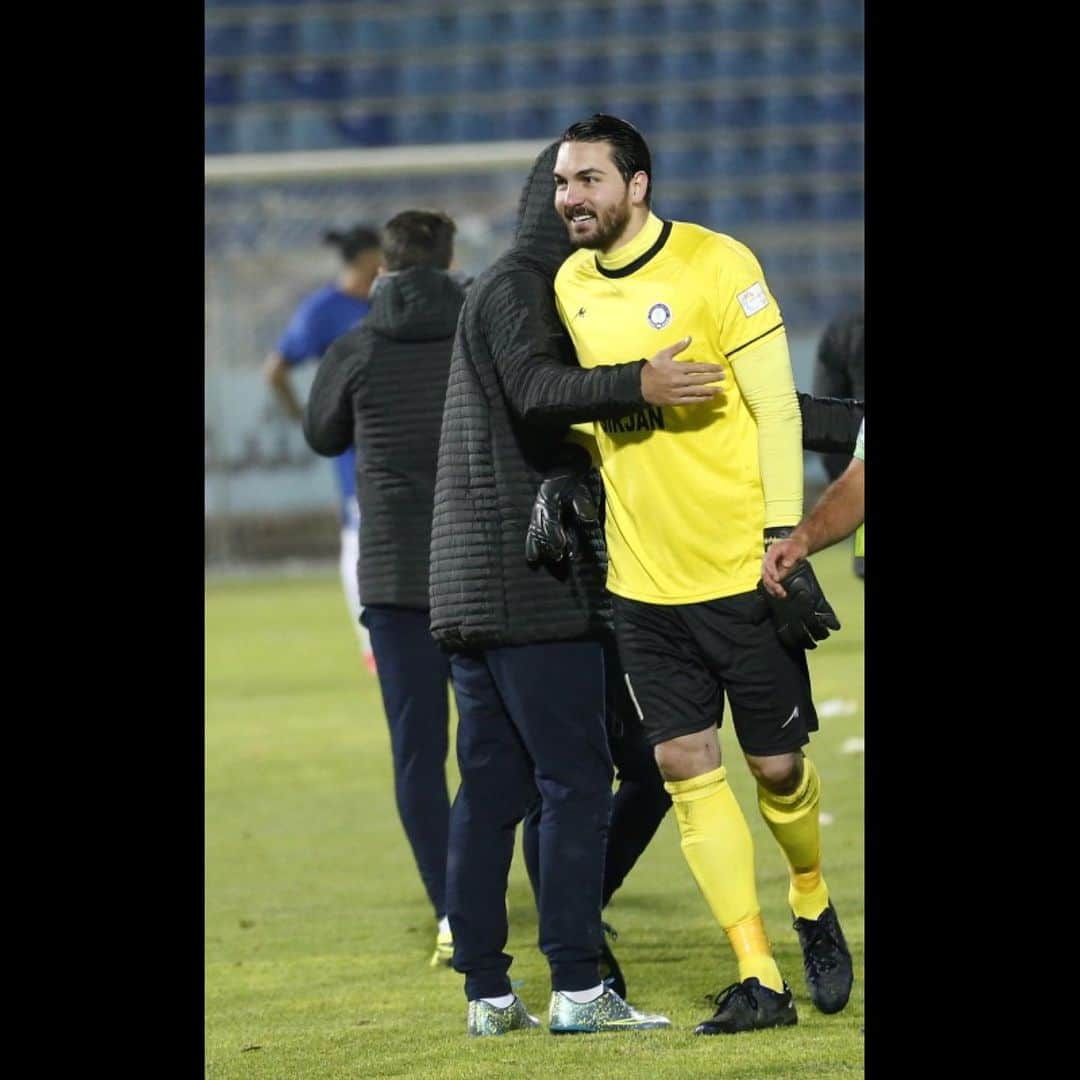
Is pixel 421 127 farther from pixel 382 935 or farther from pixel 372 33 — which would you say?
pixel 382 935

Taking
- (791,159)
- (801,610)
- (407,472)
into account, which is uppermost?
(791,159)

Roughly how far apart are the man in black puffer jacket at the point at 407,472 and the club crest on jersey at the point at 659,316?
1.34 m

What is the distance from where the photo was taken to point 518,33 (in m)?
27.9

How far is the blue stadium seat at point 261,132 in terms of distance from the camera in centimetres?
2709

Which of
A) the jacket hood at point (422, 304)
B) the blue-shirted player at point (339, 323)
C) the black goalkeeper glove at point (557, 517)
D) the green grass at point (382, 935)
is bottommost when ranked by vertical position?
the green grass at point (382, 935)

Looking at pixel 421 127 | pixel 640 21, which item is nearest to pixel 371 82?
pixel 421 127

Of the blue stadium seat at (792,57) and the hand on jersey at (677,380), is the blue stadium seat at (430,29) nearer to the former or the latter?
the blue stadium seat at (792,57)

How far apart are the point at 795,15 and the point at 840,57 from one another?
0.87 m

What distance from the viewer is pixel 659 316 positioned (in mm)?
4230

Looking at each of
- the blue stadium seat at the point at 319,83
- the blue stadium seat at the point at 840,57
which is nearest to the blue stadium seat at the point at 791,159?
the blue stadium seat at the point at 840,57
